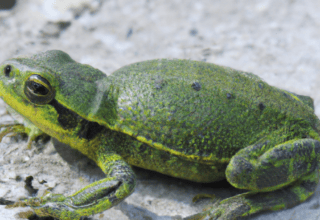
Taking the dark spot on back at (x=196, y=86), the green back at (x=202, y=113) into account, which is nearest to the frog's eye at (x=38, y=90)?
the green back at (x=202, y=113)

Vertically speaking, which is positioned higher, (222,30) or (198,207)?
(222,30)

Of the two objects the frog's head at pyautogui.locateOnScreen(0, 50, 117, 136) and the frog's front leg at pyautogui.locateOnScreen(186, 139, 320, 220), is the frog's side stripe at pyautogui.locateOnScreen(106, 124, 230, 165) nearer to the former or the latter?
the frog's front leg at pyautogui.locateOnScreen(186, 139, 320, 220)

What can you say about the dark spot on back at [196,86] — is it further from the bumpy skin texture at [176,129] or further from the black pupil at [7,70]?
the black pupil at [7,70]

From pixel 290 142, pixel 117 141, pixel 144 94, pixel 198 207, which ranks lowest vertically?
pixel 198 207

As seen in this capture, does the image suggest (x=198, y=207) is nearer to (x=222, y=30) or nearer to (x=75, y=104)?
(x=75, y=104)

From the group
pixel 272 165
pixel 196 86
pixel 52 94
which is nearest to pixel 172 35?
pixel 196 86

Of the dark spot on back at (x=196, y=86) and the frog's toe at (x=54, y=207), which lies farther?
the dark spot on back at (x=196, y=86)

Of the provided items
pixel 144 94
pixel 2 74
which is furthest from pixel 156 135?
pixel 2 74

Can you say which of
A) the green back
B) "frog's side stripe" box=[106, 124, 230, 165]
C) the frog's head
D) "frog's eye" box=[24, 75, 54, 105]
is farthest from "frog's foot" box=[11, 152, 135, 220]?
"frog's eye" box=[24, 75, 54, 105]

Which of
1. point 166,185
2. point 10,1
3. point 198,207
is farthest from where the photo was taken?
point 10,1
